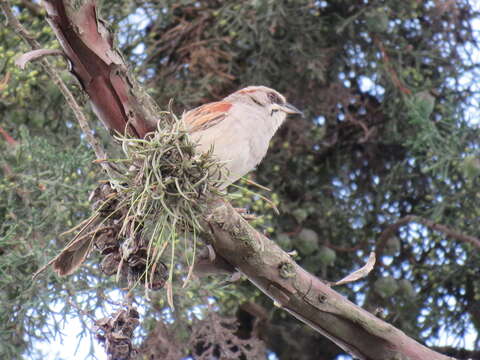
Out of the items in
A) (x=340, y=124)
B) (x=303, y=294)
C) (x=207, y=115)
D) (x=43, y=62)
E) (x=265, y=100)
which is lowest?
(x=303, y=294)

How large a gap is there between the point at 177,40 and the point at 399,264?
4.73 feet

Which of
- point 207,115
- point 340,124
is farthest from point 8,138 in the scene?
point 340,124

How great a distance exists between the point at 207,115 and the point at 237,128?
0.32ft

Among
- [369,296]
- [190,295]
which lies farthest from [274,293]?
[369,296]

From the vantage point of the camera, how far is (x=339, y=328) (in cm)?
194

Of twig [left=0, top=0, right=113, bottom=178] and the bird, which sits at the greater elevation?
the bird

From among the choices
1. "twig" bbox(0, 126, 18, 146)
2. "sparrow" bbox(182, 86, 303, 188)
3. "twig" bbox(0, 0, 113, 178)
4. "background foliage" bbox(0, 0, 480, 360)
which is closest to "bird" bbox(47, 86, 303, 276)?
"sparrow" bbox(182, 86, 303, 188)

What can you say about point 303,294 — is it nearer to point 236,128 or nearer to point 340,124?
point 236,128

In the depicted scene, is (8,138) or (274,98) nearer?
(274,98)

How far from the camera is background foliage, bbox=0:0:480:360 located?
323 centimetres

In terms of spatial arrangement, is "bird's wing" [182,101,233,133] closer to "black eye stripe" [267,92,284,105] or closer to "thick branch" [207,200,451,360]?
"black eye stripe" [267,92,284,105]

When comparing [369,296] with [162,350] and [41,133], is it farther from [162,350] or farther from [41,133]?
→ [41,133]

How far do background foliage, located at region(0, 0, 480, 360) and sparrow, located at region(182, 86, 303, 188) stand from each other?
0.66m

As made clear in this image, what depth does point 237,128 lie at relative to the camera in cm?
229
